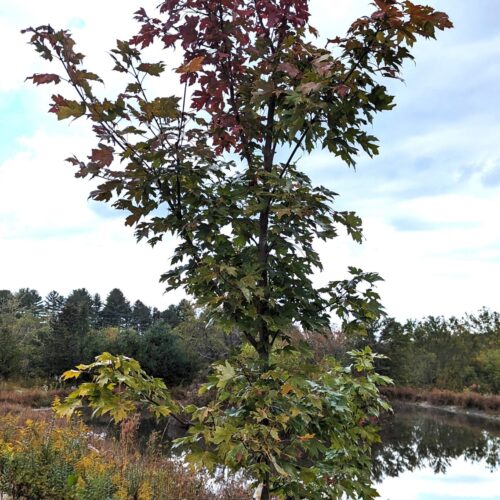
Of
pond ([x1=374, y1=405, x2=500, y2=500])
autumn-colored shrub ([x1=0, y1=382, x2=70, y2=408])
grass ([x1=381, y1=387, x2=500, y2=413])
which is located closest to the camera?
pond ([x1=374, y1=405, x2=500, y2=500])

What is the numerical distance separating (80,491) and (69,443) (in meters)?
1.98

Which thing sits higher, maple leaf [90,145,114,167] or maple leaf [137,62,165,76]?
maple leaf [137,62,165,76]

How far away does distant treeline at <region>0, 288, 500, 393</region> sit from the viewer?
24.8 meters

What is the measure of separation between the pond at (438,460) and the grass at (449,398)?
3623mm

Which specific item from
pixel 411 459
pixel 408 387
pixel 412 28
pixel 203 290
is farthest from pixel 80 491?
pixel 408 387

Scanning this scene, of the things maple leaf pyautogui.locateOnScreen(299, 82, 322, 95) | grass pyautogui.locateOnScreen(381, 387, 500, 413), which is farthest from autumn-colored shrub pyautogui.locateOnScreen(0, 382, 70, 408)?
grass pyautogui.locateOnScreen(381, 387, 500, 413)

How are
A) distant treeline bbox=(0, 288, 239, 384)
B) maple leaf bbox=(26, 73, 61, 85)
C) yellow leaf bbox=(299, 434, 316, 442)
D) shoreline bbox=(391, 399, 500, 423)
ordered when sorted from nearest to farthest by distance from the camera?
yellow leaf bbox=(299, 434, 316, 442), maple leaf bbox=(26, 73, 61, 85), shoreline bbox=(391, 399, 500, 423), distant treeline bbox=(0, 288, 239, 384)

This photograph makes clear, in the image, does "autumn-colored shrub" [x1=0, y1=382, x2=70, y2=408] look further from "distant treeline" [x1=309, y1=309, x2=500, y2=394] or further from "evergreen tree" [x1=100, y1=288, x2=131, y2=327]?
"evergreen tree" [x1=100, y1=288, x2=131, y2=327]

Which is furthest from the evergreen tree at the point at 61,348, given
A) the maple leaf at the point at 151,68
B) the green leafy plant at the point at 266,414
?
the maple leaf at the point at 151,68

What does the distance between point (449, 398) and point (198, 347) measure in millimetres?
16310

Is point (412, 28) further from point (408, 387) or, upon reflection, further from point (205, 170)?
point (408, 387)

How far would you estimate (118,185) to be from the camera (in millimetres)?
2260

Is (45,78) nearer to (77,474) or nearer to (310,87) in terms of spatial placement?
(310,87)

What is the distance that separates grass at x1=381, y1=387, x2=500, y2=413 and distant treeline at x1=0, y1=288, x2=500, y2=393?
971 millimetres
